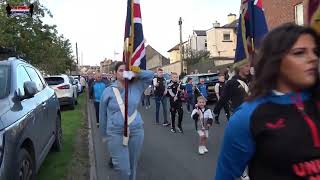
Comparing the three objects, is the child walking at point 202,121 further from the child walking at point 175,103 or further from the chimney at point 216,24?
the chimney at point 216,24

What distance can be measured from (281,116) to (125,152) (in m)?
3.82

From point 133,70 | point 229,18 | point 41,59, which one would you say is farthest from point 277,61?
point 229,18

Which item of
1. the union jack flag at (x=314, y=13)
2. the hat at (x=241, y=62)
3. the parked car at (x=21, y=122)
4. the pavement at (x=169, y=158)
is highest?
the union jack flag at (x=314, y=13)

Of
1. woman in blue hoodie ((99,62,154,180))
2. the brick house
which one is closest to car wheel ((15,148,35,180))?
woman in blue hoodie ((99,62,154,180))

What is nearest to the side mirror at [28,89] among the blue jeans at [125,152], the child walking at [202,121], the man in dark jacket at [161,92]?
the blue jeans at [125,152]

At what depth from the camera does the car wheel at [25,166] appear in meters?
5.33

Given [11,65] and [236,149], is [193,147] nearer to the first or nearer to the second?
[11,65]

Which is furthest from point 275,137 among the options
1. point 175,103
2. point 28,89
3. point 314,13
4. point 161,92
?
point 161,92

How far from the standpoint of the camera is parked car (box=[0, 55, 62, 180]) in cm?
501

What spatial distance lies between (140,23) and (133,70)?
2.20 ft

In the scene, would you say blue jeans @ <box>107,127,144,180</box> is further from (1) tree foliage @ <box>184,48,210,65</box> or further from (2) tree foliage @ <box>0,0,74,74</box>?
(1) tree foliage @ <box>184,48,210,65</box>

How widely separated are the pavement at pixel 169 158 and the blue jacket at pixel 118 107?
2040mm

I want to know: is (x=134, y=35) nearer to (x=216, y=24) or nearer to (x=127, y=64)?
(x=127, y=64)

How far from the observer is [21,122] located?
5.59m
